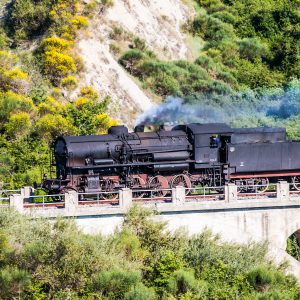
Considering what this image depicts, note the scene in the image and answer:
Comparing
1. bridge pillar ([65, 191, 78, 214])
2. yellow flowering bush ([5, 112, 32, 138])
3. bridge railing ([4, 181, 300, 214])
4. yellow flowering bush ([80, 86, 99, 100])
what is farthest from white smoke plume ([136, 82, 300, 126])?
bridge pillar ([65, 191, 78, 214])

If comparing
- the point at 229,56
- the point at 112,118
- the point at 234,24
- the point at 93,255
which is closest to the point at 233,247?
the point at 93,255

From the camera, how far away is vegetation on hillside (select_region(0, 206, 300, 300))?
33281mm

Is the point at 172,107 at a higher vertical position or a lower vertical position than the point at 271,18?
lower

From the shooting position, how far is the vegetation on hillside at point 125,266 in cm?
3328

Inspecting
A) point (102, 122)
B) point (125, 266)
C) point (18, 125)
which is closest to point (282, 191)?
point (125, 266)

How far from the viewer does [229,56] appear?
229 ft

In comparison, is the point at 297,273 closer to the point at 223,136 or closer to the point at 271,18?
the point at 223,136

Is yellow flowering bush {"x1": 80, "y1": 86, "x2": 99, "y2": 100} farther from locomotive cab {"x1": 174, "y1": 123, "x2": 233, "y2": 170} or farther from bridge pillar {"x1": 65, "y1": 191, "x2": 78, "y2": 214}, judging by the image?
bridge pillar {"x1": 65, "y1": 191, "x2": 78, "y2": 214}

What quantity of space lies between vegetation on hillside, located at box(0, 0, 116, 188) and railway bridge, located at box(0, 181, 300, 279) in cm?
1159

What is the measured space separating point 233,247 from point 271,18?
4053cm

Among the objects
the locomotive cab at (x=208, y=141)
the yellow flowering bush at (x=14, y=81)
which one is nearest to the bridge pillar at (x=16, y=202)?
the locomotive cab at (x=208, y=141)

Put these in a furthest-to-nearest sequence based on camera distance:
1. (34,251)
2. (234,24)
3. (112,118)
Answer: (234,24), (112,118), (34,251)

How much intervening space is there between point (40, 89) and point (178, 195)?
70.5 ft

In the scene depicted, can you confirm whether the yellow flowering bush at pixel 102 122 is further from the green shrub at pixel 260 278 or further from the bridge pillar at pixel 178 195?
the green shrub at pixel 260 278
